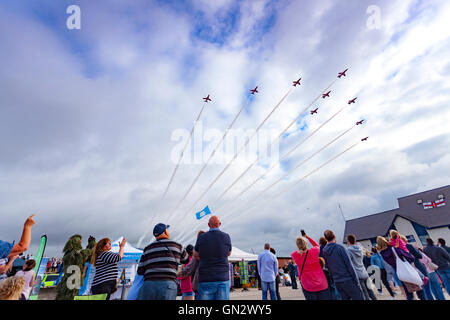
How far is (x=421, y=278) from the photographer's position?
19.7ft

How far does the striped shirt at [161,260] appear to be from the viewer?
3525 millimetres

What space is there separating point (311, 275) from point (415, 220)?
44.9 meters

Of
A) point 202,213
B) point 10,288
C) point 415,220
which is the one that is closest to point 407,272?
point 10,288

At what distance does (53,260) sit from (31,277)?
59.5 feet

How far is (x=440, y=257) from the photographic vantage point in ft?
24.5

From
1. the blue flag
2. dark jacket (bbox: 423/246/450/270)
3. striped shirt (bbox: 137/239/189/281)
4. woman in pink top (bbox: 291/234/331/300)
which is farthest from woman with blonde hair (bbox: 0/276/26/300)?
the blue flag

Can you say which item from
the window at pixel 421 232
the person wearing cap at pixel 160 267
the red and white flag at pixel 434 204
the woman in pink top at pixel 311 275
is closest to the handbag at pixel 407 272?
the woman in pink top at pixel 311 275

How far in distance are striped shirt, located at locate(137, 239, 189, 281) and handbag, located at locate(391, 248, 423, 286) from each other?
230 inches

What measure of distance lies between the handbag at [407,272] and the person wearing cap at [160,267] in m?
5.77

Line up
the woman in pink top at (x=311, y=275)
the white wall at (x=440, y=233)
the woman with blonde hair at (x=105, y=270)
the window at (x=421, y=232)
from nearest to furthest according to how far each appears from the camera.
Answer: the woman with blonde hair at (x=105, y=270) < the woman in pink top at (x=311, y=275) < the white wall at (x=440, y=233) < the window at (x=421, y=232)

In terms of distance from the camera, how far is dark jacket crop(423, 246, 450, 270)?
7.40 metres

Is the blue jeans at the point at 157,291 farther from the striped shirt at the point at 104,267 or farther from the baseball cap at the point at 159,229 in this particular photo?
the striped shirt at the point at 104,267
